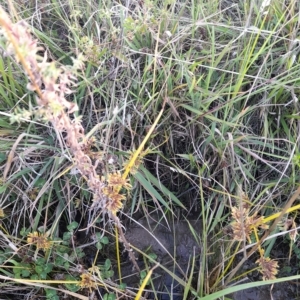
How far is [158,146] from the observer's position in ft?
3.71

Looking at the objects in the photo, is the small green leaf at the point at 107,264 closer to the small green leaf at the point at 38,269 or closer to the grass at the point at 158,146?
the grass at the point at 158,146

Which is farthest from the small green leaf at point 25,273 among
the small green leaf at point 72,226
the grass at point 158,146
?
the small green leaf at point 72,226

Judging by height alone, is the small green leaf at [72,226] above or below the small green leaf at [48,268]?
above

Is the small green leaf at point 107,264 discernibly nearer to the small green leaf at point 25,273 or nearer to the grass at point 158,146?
the grass at point 158,146

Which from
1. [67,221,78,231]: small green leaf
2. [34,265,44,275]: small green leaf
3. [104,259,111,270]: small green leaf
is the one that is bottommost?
[104,259,111,270]: small green leaf

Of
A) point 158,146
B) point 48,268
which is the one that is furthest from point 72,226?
point 158,146

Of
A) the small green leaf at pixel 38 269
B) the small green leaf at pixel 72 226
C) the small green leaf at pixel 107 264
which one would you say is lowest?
the small green leaf at pixel 107 264

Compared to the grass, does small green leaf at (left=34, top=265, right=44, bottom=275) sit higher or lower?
lower

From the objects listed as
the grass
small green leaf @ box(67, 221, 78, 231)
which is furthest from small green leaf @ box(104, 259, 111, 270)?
small green leaf @ box(67, 221, 78, 231)

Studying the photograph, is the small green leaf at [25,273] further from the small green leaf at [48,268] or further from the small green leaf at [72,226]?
the small green leaf at [72,226]

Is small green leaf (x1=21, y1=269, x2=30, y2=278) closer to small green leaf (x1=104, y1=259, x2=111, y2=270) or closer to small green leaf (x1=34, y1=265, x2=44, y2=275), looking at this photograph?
small green leaf (x1=34, y1=265, x2=44, y2=275)

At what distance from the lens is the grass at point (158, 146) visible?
108 centimetres

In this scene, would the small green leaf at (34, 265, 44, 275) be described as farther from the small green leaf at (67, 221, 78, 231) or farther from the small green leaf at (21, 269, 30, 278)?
the small green leaf at (67, 221, 78, 231)

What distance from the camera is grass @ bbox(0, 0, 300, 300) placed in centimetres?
108
